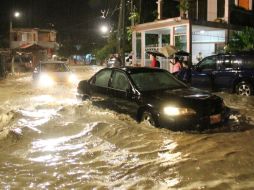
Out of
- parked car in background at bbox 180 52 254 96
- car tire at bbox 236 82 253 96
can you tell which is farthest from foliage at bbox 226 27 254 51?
car tire at bbox 236 82 253 96

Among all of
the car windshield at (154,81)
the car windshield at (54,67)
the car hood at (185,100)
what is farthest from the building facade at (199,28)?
the car hood at (185,100)

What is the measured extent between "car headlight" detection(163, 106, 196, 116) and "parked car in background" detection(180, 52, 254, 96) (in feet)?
22.1

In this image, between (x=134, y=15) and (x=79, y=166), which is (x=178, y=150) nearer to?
(x=79, y=166)

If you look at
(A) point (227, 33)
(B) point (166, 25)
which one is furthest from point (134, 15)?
(A) point (227, 33)

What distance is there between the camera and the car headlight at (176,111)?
7.78 m

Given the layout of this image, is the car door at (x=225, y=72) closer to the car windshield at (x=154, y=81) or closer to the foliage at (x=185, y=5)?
the car windshield at (x=154, y=81)

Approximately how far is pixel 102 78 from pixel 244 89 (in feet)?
20.2

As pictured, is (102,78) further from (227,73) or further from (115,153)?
(227,73)

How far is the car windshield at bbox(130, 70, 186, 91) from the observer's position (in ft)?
29.1

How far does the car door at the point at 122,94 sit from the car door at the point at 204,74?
252 inches

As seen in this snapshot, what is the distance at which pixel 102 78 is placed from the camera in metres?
10.0

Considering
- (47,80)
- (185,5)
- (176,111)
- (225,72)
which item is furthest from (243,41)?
(176,111)

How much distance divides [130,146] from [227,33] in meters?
16.5

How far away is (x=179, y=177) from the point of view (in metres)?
5.70
